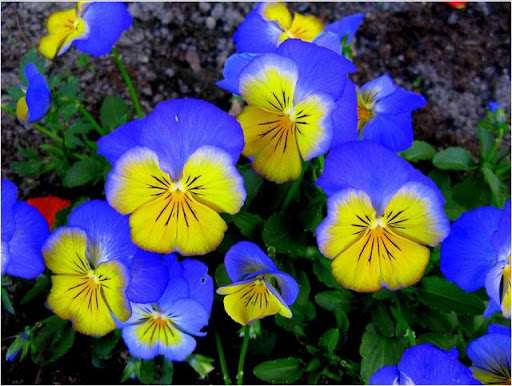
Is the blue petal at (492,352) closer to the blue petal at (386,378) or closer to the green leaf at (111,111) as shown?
the blue petal at (386,378)

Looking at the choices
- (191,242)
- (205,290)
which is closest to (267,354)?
(205,290)

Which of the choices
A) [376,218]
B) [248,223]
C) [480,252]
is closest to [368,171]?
[376,218]

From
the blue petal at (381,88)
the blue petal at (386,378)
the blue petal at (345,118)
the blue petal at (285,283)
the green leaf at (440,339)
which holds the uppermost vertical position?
the blue petal at (381,88)

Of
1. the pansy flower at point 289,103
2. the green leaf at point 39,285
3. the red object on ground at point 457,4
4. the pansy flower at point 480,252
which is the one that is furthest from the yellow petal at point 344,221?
the red object on ground at point 457,4

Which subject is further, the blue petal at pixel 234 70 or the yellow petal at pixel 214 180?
the blue petal at pixel 234 70

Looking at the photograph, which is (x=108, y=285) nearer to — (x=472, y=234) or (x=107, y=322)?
(x=107, y=322)

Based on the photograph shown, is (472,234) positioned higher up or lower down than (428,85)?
lower down
